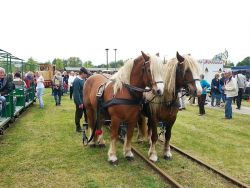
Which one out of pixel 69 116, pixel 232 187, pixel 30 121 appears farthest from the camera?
pixel 69 116

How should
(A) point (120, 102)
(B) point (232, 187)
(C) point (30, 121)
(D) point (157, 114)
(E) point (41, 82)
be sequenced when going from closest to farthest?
(B) point (232, 187), (A) point (120, 102), (D) point (157, 114), (C) point (30, 121), (E) point (41, 82)

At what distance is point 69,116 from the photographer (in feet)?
43.9

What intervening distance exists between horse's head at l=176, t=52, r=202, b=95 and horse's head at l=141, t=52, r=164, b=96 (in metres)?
0.61

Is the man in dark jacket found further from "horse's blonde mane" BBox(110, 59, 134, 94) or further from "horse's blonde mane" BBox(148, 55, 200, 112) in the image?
"horse's blonde mane" BBox(148, 55, 200, 112)

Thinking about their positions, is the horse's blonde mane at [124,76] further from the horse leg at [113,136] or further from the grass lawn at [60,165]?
the grass lawn at [60,165]

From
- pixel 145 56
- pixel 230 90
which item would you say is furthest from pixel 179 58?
pixel 230 90

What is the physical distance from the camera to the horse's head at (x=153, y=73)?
18.5 ft

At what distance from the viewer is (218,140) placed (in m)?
9.08

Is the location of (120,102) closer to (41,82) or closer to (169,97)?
(169,97)

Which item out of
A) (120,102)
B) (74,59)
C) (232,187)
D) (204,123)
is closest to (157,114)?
(120,102)

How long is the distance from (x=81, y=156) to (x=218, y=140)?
4.18 metres

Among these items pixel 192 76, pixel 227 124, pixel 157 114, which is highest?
pixel 192 76

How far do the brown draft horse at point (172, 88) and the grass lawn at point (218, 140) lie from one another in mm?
1219

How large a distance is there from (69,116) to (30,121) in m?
1.96
